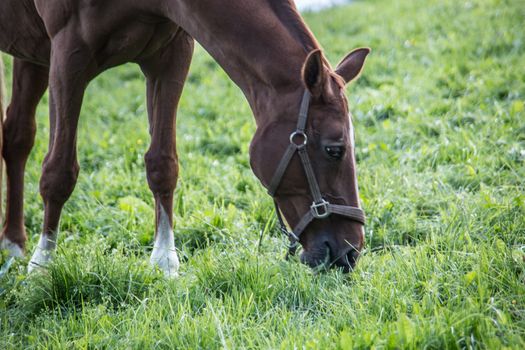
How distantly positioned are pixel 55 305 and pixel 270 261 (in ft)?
3.61

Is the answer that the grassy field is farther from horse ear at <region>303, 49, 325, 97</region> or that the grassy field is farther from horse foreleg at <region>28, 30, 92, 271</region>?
horse ear at <region>303, 49, 325, 97</region>

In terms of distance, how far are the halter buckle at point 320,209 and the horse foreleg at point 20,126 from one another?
2327 millimetres

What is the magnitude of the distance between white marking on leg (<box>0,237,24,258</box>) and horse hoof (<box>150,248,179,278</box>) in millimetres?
1073

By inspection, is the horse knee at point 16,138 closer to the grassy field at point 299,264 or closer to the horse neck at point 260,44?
A: the grassy field at point 299,264

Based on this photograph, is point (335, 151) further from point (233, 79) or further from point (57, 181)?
point (57, 181)

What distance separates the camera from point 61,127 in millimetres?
3846

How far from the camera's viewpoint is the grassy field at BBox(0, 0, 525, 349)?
9.18ft

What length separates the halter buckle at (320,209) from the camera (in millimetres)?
3188

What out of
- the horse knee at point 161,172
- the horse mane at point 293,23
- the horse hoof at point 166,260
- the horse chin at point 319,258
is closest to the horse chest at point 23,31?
the horse knee at point 161,172

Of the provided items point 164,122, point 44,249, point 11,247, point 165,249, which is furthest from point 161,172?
point 11,247

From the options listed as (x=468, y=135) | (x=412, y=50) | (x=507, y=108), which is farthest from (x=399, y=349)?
(x=412, y=50)

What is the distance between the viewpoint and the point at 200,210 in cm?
454

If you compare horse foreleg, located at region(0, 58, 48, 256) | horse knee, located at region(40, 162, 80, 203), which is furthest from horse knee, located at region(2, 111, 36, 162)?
horse knee, located at region(40, 162, 80, 203)

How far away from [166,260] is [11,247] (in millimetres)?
1270
